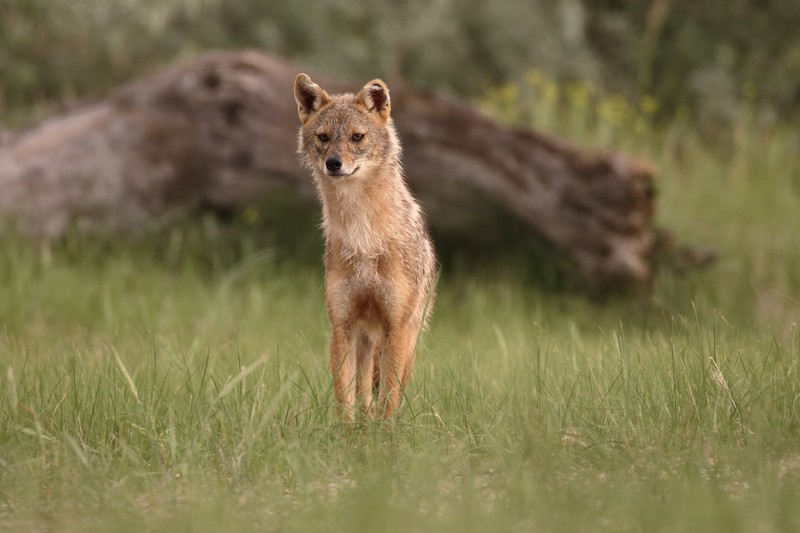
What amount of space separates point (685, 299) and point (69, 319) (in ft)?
17.1

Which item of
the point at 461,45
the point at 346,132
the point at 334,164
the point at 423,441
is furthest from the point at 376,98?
the point at 461,45

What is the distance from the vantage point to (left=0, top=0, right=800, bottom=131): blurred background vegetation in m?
15.0

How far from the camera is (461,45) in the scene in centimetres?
1565

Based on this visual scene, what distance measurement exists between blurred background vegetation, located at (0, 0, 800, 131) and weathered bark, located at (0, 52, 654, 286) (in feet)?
13.4

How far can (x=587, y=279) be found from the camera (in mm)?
9844

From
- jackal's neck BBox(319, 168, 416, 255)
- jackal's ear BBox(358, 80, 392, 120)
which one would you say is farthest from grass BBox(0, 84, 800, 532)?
jackal's ear BBox(358, 80, 392, 120)

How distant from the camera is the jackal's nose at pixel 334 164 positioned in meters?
5.68

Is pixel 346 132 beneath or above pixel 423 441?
above

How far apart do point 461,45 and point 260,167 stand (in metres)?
6.27

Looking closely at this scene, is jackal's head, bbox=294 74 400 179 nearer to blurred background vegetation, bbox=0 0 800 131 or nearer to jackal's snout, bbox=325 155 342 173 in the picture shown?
jackal's snout, bbox=325 155 342 173

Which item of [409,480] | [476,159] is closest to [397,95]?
A: [476,159]

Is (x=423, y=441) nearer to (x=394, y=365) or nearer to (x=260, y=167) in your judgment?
(x=394, y=365)

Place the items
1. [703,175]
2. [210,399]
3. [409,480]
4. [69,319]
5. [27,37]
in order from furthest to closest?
[27,37] < [703,175] < [69,319] < [210,399] < [409,480]

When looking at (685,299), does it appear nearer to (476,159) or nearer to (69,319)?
(476,159)
